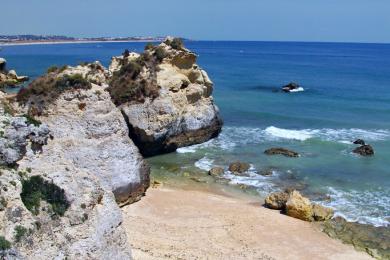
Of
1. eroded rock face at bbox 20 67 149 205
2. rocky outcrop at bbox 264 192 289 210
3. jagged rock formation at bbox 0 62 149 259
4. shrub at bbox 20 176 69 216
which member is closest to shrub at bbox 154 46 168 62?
eroded rock face at bbox 20 67 149 205

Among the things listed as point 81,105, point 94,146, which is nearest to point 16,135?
point 94,146

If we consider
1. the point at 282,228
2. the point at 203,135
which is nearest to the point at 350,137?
the point at 203,135

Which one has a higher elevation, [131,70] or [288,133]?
[131,70]

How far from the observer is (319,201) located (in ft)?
103

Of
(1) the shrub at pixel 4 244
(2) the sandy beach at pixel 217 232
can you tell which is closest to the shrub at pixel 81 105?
(2) the sandy beach at pixel 217 232

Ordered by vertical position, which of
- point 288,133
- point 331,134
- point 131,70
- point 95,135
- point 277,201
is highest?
point 131,70

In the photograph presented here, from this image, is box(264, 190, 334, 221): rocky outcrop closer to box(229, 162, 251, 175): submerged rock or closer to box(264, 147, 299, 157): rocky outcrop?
box(229, 162, 251, 175): submerged rock

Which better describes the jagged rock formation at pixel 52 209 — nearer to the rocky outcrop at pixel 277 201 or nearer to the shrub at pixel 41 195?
the shrub at pixel 41 195

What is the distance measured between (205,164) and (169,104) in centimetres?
587

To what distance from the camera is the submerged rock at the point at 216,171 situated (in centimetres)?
3581

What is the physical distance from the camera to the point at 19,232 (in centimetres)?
1398

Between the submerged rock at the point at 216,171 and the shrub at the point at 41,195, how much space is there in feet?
67.7

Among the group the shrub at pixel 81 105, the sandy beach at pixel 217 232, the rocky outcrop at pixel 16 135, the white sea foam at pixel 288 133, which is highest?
the rocky outcrop at pixel 16 135

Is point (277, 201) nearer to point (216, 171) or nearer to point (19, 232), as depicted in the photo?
point (216, 171)
